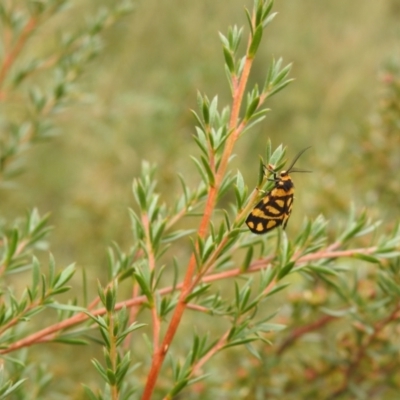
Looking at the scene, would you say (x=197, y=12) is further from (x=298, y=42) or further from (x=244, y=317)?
(x=244, y=317)

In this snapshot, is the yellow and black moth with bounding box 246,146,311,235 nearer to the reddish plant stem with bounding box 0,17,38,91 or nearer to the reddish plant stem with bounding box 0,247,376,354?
the reddish plant stem with bounding box 0,247,376,354

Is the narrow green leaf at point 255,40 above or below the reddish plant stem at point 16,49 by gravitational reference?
below

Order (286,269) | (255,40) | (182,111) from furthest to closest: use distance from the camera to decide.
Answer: (182,111) < (286,269) < (255,40)

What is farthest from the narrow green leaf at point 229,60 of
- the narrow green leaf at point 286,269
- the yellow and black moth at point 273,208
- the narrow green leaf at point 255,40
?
the narrow green leaf at point 286,269

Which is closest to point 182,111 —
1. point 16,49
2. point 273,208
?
point 16,49

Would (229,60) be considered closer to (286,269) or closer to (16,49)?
(286,269)

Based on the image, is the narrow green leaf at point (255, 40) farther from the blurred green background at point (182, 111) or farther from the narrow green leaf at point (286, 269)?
the blurred green background at point (182, 111)

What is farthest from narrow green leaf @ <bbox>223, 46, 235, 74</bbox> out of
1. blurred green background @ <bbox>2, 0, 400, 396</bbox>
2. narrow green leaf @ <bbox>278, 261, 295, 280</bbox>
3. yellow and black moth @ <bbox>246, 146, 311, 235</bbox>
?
blurred green background @ <bbox>2, 0, 400, 396</bbox>
